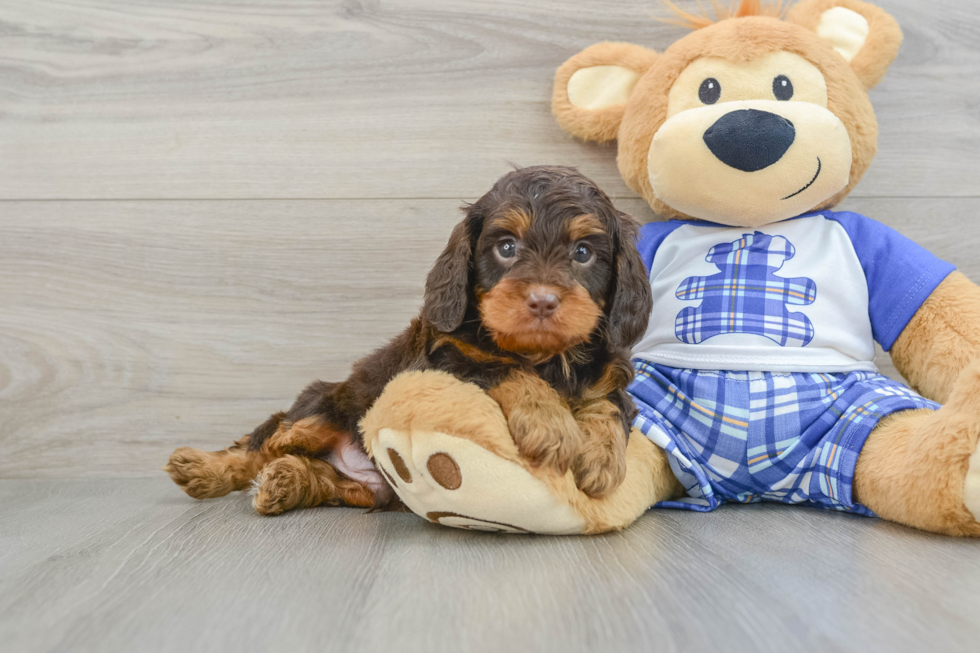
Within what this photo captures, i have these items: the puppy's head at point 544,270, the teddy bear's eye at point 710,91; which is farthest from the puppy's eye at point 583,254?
the teddy bear's eye at point 710,91

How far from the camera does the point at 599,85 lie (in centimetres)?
211

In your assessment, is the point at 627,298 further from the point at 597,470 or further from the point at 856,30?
Answer: the point at 856,30

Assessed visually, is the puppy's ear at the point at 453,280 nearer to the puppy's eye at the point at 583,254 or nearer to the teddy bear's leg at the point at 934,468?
the puppy's eye at the point at 583,254

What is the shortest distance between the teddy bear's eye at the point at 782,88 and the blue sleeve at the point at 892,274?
1.35 ft

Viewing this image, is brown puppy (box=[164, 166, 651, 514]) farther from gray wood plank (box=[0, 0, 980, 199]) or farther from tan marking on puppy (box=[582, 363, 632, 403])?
gray wood plank (box=[0, 0, 980, 199])

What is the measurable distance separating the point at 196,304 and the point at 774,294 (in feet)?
6.02

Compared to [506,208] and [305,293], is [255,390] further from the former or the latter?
[506,208]

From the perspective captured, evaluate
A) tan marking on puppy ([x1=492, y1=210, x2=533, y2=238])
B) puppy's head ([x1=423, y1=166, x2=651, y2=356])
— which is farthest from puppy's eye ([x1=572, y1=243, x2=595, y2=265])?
tan marking on puppy ([x1=492, y1=210, x2=533, y2=238])

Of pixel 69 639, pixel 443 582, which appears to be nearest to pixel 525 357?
pixel 443 582

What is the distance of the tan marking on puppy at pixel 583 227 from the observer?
1.42 m

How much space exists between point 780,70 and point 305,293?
5.26 ft

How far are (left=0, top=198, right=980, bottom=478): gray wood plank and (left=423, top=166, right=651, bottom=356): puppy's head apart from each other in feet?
2.59

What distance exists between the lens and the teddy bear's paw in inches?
52.6

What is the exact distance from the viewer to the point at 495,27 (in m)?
2.30
